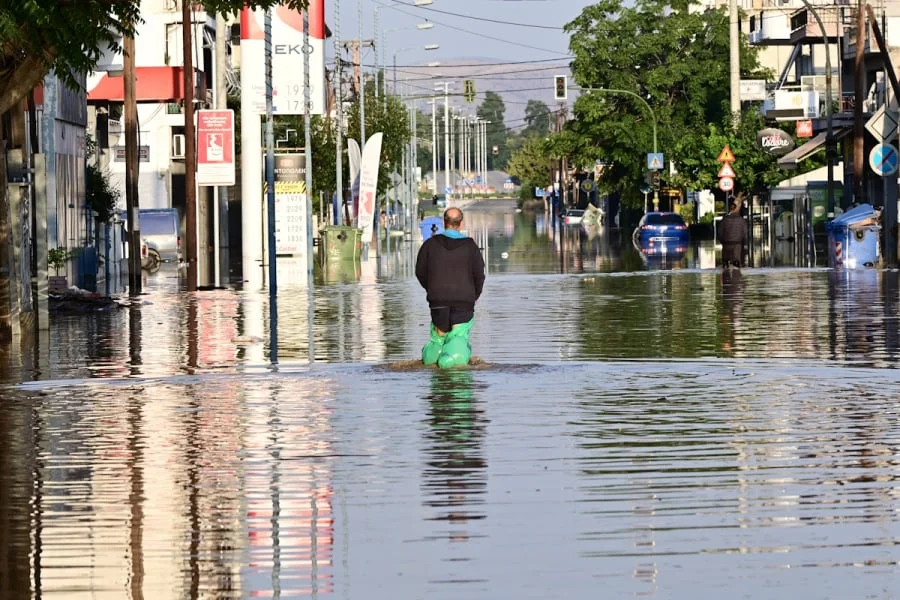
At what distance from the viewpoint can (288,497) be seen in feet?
36.1

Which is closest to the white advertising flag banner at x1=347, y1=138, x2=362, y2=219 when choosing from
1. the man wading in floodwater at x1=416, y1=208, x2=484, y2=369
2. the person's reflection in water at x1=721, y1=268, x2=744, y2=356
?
the person's reflection in water at x1=721, y1=268, x2=744, y2=356

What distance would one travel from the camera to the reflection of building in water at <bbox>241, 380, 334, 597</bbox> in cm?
855

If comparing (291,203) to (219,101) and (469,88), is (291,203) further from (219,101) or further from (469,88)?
(469,88)

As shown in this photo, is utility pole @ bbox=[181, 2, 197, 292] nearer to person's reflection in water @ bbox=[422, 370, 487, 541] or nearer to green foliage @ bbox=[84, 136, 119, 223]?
green foliage @ bbox=[84, 136, 119, 223]

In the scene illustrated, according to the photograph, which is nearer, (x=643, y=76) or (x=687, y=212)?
(x=687, y=212)

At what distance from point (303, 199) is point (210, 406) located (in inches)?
1386

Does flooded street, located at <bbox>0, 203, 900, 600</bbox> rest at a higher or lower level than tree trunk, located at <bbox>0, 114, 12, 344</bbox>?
lower

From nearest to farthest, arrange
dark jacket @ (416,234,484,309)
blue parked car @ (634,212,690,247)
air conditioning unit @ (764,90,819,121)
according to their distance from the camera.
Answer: dark jacket @ (416,234,484,309) → blue parked car @ (634,212,690,247) → air conditioning unit @ (764,90,819,121)

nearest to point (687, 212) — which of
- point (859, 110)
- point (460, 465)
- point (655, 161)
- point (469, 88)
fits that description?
point (655, 161)

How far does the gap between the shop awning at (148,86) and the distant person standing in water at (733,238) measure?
63.7ft

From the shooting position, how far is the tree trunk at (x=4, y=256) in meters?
25.5

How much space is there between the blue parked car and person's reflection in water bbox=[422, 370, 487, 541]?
57.4 meters

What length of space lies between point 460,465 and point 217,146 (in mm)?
35979

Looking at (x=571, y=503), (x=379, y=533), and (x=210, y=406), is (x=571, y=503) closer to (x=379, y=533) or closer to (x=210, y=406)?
(x=379, y=533)
